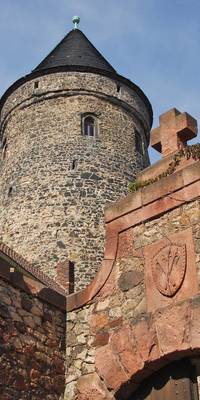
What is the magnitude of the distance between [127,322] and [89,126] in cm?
1598

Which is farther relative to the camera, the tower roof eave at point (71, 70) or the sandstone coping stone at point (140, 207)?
the tower roof eave at point (71, 70)

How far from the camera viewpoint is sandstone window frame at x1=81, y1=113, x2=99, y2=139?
22125 millimetres

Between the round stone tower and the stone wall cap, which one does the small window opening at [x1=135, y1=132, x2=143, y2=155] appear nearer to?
the round stone tower

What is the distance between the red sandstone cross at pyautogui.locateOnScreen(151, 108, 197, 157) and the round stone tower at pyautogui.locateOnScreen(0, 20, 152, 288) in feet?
36.9

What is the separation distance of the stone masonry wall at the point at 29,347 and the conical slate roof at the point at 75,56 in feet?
56.0

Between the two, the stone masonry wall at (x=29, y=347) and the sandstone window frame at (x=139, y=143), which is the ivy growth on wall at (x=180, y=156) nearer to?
the stone masonry wall at (x=29, y=347)

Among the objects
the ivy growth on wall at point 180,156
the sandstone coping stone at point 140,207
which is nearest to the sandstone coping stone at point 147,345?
the sandstone coping stone at point 140,207

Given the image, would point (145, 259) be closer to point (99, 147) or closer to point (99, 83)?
point (99, 147)

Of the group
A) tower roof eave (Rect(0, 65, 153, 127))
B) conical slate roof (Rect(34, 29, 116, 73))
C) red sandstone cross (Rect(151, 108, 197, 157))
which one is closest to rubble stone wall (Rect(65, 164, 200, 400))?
red sandstone cross (Rect(151, 108, 197, 157))

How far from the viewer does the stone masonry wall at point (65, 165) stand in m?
19.6

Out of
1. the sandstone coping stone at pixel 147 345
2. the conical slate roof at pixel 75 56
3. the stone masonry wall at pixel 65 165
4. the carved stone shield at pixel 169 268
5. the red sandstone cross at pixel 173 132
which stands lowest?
the sandstone coping stone at pixel 147 345

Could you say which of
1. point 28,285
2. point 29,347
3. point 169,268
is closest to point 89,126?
point 28,285

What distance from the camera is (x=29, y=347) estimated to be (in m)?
7.06

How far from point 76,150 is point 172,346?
50.8 feet
